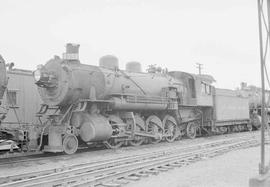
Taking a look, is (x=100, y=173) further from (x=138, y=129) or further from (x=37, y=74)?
(x=138, y=129)

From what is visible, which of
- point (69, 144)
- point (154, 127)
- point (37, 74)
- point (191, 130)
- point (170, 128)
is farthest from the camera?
point (191, 130)

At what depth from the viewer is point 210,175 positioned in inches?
309

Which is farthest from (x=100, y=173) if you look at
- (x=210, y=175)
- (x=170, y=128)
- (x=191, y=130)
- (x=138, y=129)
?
(x=191, y=130)

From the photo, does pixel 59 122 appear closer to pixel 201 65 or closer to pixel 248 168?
pixel 248 168

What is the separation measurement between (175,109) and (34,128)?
24.6ft

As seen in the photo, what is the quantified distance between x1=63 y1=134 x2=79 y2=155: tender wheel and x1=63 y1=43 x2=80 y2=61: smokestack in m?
3.11

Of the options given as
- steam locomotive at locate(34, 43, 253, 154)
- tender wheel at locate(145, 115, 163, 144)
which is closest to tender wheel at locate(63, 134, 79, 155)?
steam locomotive at locate(34, 43, 253, 154)

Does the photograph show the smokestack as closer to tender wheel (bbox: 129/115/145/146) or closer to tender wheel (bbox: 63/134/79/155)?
tender wheel (bbox: 63/134/79/155)

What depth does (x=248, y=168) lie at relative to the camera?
28.8 feet

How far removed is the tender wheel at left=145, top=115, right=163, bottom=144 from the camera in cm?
1609

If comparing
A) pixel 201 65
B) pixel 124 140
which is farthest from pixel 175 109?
pixel 201 65

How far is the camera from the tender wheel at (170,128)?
17181 millimetres

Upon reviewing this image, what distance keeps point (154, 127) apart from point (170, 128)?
1.38m

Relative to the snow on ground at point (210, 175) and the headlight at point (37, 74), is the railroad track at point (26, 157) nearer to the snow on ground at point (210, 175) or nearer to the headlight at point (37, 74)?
the headlight at point (37, 74)
